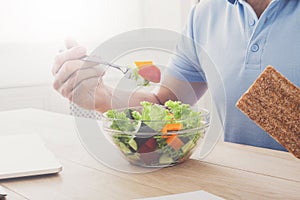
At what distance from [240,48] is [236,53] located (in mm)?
19

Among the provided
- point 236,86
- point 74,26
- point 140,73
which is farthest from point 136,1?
point 140,73

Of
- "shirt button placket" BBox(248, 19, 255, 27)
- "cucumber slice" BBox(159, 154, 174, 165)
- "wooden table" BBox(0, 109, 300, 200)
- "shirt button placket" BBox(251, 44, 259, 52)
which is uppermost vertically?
"shirt button placket" BBox(248, 19, 255, 27)

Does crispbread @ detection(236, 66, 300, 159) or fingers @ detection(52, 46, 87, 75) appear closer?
crispbread @ detection(236, 66, 300, 159)

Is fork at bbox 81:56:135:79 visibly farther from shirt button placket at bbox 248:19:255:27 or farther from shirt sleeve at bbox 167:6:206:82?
shirt button placket at bbox 248:19:255:27

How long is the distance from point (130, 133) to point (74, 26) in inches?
81.2

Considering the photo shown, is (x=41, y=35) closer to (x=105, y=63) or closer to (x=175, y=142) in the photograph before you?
(x=105, y=63)

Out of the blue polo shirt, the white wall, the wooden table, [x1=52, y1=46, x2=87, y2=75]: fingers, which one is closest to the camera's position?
the wooden table

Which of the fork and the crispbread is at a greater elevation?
the fork

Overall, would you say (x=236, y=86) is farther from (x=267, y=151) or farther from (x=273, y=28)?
(x=267, y=151)

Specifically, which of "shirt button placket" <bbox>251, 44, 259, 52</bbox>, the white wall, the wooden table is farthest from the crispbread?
the white wall

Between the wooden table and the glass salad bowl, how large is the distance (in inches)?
1.3

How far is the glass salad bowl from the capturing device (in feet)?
2.96

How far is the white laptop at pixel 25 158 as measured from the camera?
932 millimetres

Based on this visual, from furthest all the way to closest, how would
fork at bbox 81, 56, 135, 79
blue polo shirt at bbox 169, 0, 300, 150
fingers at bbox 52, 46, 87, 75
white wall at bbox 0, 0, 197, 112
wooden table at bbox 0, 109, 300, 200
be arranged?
white wall at bbox 0, 0, 197, 112 → blue polo shirt at bbox 169, 0, 300, 150 → fingers at bbox 52, 46, 87, 75 → fork at bbox 81, 56, 135, 79 → wooden table at bbox 0, 109, 300, 200
